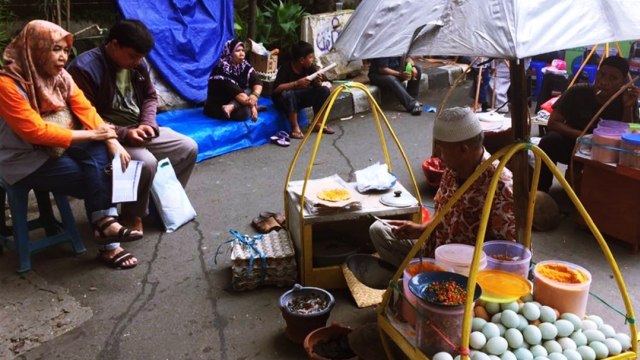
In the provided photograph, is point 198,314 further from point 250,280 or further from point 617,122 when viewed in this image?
point 617,122

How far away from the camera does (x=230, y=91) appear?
20.9 ft

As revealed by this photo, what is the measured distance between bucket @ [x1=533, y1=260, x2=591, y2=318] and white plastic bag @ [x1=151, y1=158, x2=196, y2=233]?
292 cm

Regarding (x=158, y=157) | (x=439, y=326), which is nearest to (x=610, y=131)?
(x=439, y=326)

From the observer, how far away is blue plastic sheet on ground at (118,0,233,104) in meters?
6.52

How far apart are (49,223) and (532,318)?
3.40 m

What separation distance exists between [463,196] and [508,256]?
14.6 inches

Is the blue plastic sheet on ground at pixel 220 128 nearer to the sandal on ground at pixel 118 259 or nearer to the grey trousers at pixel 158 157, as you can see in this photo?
the grey trousers at pixel 158 157

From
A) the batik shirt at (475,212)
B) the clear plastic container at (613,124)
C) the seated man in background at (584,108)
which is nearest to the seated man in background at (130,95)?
the batik shirt at (475,212)

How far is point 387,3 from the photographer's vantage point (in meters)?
2.14

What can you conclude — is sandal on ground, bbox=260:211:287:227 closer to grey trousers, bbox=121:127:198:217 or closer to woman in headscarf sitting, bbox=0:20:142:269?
grey trousers, bbox=121:127:198:217

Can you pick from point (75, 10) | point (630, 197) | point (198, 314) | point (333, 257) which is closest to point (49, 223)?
point (198, 314)

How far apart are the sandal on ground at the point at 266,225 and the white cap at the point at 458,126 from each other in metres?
2.00

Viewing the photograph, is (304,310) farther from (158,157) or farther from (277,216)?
(158,157)

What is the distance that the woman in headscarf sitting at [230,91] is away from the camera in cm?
638
